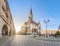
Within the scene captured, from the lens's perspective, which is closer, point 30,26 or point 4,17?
point 4,17

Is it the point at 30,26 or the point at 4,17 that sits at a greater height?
the point at 30,26

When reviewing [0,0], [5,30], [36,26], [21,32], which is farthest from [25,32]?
[0,0]

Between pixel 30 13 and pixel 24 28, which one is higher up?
pixel 30 13

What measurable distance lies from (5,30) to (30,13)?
34.0 meters

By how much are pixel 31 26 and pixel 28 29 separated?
8.93 ft

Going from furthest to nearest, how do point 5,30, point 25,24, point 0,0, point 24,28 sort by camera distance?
point 25,24, point 24,28, point 5,30, point 0,0

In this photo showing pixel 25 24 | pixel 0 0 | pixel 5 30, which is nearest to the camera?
pixel 0 0

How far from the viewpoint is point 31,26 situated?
233 ft

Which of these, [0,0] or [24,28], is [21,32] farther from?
[0,0]

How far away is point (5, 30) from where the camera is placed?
35.8m

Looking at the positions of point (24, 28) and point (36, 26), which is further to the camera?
point (36, 26)

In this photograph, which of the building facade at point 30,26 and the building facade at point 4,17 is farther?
the building facade at point 30,26

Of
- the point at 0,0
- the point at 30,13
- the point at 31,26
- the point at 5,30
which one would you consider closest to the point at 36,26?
the point at 31,26

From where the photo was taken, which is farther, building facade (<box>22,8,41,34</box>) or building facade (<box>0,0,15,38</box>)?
building facade (<box>22,8,41,34</box>)
